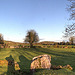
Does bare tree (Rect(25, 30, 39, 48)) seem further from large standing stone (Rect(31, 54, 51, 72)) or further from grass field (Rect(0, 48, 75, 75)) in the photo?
large standing stone (Rect(31, 54, 51, 72))

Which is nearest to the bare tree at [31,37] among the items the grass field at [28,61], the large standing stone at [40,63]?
the grass field at [28,61]

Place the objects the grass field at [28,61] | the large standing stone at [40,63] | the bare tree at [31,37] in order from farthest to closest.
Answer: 1. the bare tree at [31,37]
2. the large standing stone at [40,63]
3. the grass field at [28,61]

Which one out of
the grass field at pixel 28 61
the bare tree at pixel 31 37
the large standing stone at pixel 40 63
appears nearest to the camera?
the grass field at pixel 28 61

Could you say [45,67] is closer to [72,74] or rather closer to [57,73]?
[57,73]

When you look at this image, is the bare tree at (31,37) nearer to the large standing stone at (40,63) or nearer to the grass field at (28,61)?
the grass field at (28,61)

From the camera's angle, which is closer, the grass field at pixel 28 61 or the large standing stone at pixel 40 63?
the grass field at pixel 28 61

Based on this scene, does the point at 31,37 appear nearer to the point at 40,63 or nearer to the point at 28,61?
the point at 28,61

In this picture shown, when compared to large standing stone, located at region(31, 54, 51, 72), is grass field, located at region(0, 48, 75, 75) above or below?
below

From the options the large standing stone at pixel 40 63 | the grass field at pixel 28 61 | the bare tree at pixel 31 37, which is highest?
the bare tree at pixel 31 37

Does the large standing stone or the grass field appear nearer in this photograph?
the grass field

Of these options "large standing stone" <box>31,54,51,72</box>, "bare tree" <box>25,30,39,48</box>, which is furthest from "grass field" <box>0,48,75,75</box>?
"bare tree" <box>25,30,39,48</box>

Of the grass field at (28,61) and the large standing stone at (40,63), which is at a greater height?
the large standing stone at (40,63)

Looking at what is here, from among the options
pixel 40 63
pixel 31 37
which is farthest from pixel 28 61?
pixel 31 37

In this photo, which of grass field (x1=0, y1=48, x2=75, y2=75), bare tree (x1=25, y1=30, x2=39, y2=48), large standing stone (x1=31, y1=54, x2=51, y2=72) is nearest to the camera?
grass field (x1=0, y1=48, x2=75, y2=75)
